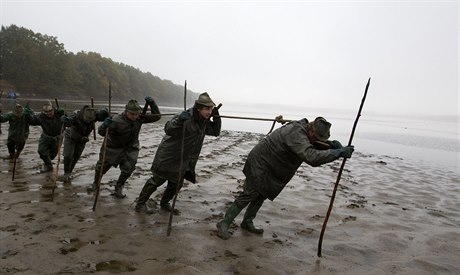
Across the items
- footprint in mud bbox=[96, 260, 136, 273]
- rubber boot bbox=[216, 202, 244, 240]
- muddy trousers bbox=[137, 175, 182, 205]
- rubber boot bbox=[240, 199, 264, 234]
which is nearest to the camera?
footprint in mud bbox=[96, 260, 136, 273]

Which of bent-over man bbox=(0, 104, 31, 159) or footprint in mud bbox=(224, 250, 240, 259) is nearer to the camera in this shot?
footprint in mud bbox=(224, 250, 240, 259)

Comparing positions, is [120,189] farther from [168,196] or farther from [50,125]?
[50,125]

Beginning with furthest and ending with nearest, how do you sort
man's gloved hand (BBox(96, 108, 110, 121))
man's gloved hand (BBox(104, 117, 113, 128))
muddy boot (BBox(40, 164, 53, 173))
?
muddy boot (BBox(40, 164, 53, 173)) < man's gloved hand (BBox(96, 108, 110, 121)) < man's gloved hand (BBox(104, 117, 113, 128))

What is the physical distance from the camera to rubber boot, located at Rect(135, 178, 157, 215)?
613 centimetres

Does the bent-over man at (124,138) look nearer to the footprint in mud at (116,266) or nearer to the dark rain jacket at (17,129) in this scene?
the footprint in mud at (116,266)

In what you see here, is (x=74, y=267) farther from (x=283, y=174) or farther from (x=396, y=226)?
(x=396, y=226)

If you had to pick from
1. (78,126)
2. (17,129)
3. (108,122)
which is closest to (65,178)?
(78,126)

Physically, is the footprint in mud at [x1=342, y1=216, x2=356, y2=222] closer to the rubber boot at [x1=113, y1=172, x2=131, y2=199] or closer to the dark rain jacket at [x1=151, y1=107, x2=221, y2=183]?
the dark rain jacket at [x1=151, y1=107, x2=221, y2=183]

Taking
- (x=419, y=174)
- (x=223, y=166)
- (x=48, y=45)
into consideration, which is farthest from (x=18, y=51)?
(x=419, y=174)

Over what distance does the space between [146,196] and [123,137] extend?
1.51 m

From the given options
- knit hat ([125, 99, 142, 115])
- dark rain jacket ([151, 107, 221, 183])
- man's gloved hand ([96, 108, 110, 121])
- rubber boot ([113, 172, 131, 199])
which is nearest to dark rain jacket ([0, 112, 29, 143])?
man's gloved hand ([96, 108, 110, 121])

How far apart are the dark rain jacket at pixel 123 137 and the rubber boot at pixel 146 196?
116 centimetres

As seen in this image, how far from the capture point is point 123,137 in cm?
694

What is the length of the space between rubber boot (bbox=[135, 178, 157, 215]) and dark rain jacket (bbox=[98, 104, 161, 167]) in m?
1.16
